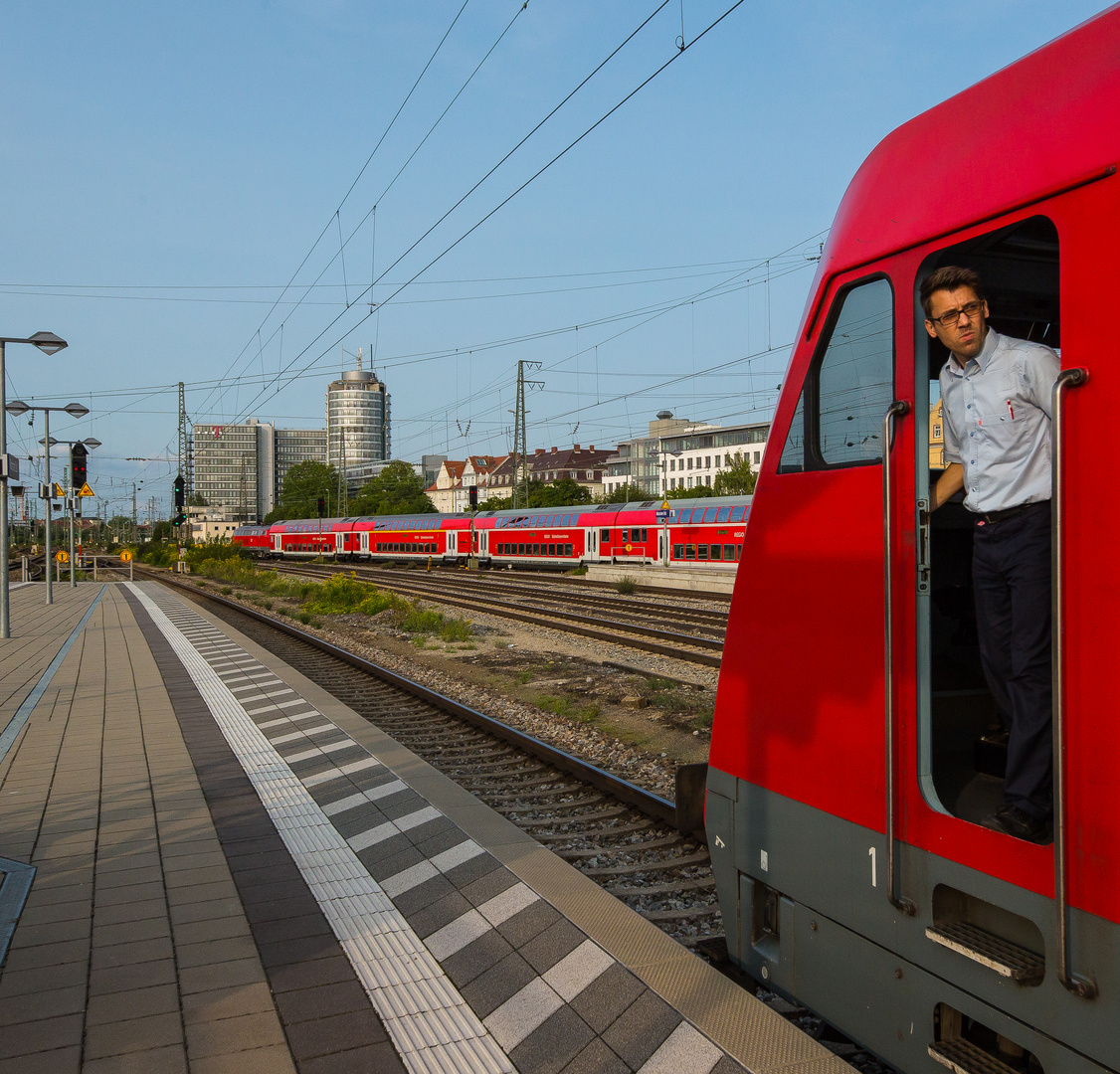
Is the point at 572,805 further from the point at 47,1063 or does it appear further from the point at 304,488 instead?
the point at 304,488

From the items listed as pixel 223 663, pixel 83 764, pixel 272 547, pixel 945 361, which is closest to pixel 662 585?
pixel 223 663

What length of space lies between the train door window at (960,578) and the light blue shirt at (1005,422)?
16 centimetres

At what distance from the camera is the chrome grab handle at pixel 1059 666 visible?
88.0 inches

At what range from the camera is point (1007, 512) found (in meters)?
2.58

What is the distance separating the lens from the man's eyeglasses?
2.68 meters

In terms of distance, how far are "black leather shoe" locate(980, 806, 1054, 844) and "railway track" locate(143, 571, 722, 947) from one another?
204 cm

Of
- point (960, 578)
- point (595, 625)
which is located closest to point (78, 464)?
point (595, 625)

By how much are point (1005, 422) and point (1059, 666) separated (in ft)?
2.24

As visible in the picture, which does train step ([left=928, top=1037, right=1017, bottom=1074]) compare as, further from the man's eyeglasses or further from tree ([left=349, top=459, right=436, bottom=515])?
tree ([left=349, top=459, right=436, bottom=515])

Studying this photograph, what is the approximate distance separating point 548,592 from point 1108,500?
977 inches

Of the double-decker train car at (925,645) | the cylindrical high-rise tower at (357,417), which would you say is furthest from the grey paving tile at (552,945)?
the cylindrical high-rise tower at (357,417)

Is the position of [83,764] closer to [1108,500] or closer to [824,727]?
[824,727]

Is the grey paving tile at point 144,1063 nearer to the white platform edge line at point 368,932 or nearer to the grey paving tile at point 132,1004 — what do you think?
the grey paving tile at point 132,1004

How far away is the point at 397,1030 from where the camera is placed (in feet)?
11.6
